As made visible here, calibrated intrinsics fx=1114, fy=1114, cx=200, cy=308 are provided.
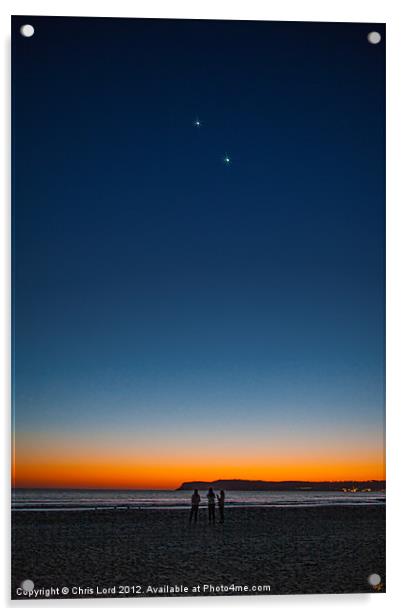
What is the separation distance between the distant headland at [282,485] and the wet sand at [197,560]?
7.5 inches

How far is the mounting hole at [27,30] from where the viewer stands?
8258mm

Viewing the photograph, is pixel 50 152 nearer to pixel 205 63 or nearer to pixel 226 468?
pixel 205 63

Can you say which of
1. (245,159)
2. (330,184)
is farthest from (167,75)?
(330,184)

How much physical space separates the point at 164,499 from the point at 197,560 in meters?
3.07

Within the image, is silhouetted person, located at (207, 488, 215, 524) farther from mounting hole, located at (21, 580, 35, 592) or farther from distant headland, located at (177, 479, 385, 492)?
mounting hole, located at (21, 580, 35, 592)

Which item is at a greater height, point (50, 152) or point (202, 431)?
point (50, 152)

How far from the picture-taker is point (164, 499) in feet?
37.1

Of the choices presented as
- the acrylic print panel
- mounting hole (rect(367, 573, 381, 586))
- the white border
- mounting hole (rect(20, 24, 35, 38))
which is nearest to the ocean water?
the acrylic print panel

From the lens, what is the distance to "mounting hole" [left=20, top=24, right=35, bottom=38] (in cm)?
826

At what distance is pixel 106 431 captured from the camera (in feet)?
28.3
